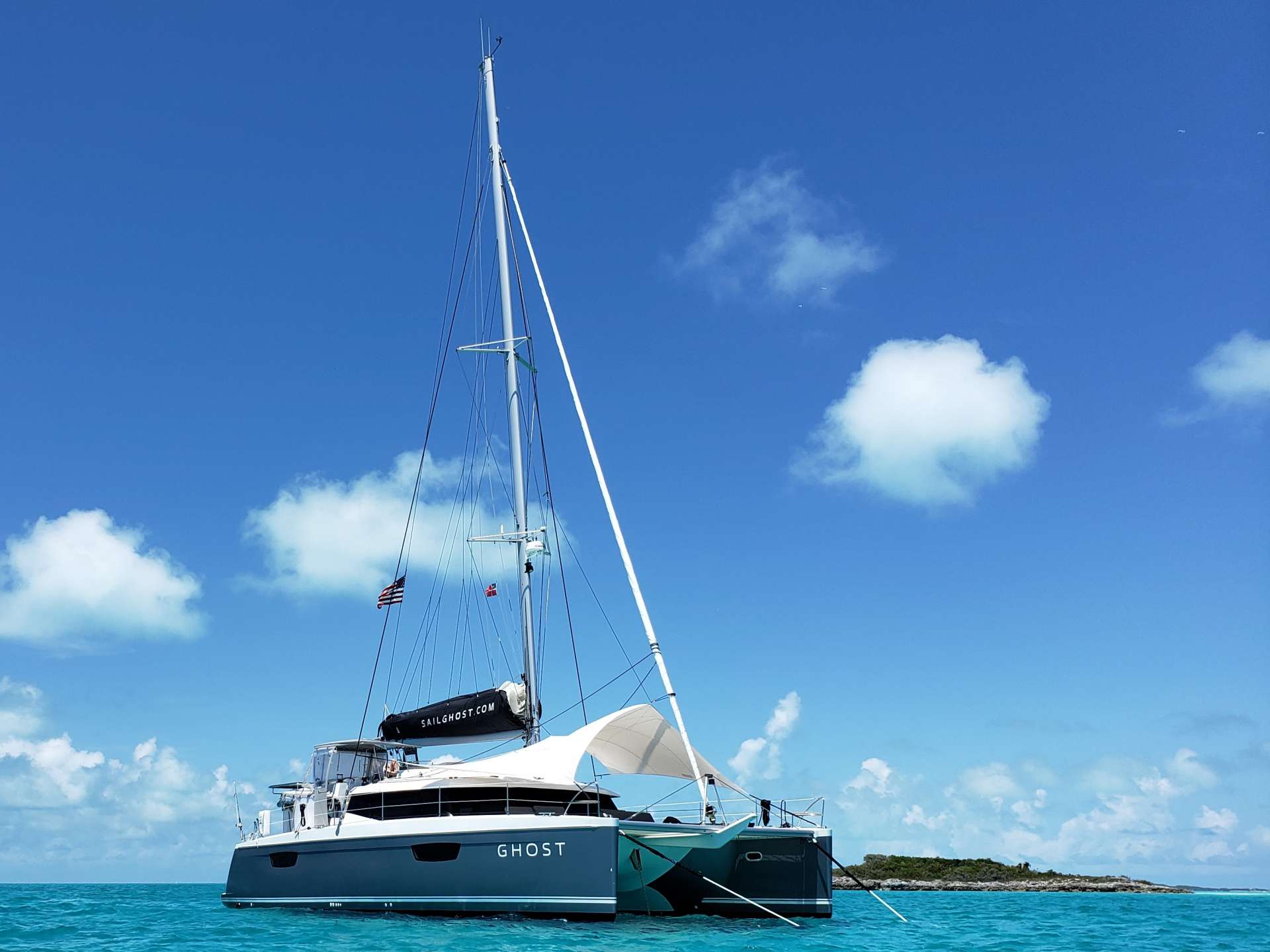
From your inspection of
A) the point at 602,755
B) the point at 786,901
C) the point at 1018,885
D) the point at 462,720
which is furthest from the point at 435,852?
the point at 1018,885

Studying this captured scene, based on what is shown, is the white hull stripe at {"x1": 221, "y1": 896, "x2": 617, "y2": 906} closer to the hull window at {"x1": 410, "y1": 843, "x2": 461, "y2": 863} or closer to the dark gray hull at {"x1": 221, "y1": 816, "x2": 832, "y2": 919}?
the dark gray hull at {"x1": 221, "y1": 816, "x2": 832, "y2": 919}

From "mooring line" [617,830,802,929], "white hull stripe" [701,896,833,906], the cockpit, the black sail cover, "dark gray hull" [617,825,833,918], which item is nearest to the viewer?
"mooring line" [617,830,802,929]

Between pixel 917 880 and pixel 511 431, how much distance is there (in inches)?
2488

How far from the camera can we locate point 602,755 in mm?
23594

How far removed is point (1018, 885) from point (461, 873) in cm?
6257

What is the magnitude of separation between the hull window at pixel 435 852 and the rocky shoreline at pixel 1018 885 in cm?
5395

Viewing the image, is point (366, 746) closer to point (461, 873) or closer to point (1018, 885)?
point (461, 873)

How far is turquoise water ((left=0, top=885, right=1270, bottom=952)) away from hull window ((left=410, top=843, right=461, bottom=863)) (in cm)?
115

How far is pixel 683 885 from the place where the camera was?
2386 centimetres

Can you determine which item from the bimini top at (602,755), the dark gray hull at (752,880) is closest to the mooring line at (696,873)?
the dark gray hull at (752,880)

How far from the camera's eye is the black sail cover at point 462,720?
84.8 ft

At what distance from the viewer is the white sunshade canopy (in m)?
22.7

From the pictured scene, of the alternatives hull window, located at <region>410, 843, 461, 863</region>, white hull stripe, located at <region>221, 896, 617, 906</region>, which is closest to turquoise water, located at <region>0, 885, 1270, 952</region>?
white hull stripe, located at <region>221, 896, 617, 906</region>

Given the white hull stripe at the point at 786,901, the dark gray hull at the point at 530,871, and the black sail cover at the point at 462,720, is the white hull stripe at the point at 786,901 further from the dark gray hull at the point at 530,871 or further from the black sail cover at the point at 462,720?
the black sail cover at the point at 462,720
